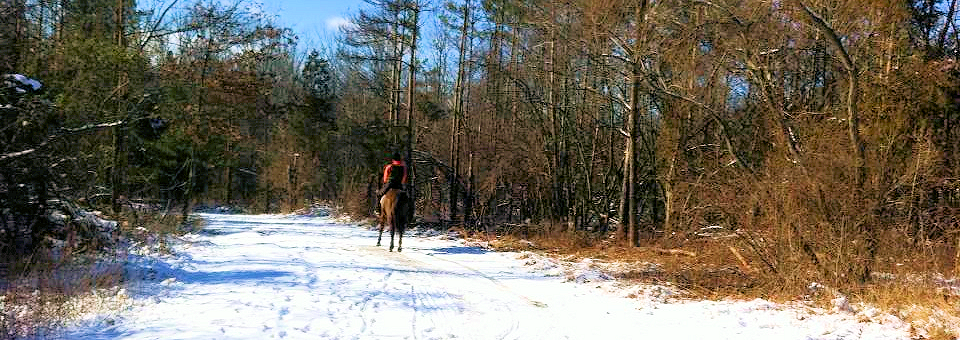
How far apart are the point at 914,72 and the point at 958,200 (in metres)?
3.29

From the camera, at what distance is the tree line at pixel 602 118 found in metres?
9.45

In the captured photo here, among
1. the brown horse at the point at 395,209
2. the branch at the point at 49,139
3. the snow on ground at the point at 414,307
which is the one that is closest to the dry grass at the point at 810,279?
the snow on ground at the point at 414,307

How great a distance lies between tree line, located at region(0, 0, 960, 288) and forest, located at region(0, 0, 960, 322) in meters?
0.06

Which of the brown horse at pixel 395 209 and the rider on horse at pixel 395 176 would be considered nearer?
the brown horse at pixel 395 209

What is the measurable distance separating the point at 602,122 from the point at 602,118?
117 cm

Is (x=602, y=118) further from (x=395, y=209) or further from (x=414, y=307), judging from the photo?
(x=414, y=307)

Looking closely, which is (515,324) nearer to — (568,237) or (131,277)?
(131,277)

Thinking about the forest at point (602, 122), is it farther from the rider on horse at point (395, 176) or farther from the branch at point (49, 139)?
the rider on horse at point (395, 176)

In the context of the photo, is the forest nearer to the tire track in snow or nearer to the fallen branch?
the fallen branch

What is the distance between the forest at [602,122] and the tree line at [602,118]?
6 cm

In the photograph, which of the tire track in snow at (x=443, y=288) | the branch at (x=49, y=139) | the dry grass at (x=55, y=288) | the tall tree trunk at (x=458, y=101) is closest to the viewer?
the dry grass at (x=55, y=288)

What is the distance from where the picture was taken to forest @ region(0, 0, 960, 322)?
9375mm

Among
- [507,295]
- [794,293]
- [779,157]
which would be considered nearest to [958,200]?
[779,157]

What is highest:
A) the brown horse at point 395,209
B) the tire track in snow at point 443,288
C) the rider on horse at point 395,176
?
the rider on horse at point 395,176
